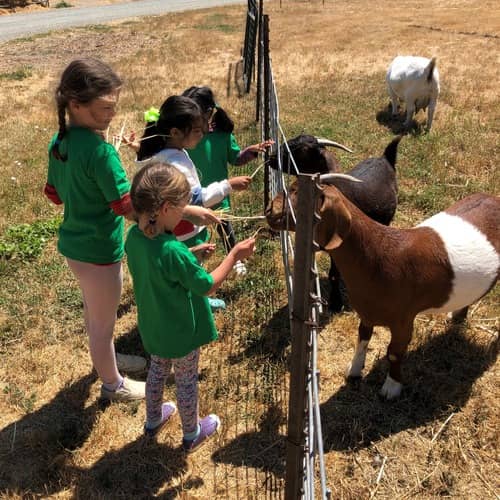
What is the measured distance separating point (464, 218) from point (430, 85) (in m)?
5.51

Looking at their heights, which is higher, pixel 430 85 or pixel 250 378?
pixel 430 85

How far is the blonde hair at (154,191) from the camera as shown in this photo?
6.86 feet

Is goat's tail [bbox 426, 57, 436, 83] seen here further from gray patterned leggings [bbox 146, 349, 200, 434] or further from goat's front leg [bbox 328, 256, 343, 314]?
gray patterned leggings [bbox 146, 349, 200, 434]

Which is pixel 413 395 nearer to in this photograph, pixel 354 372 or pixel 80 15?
pixel 354 372

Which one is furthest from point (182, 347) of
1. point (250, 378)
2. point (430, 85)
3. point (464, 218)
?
point (430, 85)

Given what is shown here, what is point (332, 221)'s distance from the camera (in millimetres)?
2500

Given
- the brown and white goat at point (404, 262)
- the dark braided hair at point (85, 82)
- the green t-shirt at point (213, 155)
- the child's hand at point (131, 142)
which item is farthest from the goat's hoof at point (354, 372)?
the dark braided hair at point (85, 82)

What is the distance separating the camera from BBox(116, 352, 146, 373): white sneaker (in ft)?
11.6

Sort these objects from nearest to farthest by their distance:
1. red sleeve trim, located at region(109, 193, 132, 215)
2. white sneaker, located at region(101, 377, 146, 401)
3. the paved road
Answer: red sleeve trim, located at region(109, 193, 132, 215) → white sneaker, located at region(101, 377, 146, 401) → the paved road

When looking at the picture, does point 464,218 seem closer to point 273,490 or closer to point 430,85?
point 273,490

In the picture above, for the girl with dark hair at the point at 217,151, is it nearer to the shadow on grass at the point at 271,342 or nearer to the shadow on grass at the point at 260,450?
the shadow on grass at the point at 271,342

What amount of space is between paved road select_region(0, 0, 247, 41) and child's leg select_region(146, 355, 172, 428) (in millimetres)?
21157

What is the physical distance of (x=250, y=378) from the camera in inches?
136

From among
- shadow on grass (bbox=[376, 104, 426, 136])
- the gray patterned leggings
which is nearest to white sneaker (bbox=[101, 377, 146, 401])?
the gray patterned leggings
